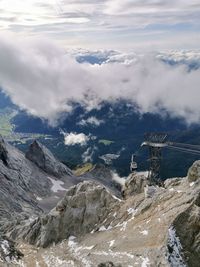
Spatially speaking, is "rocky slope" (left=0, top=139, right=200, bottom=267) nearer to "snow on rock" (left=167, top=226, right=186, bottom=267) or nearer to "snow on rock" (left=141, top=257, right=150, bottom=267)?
"snow on rock" (left=167, top=226, right=186, bottom=267)

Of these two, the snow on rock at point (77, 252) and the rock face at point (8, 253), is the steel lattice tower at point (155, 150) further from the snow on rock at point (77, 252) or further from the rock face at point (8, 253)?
the rock face at point (8, 253)

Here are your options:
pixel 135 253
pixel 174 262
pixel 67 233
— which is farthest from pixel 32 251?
pixel 174 262

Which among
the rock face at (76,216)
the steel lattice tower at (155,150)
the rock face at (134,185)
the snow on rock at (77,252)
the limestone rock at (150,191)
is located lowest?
the snow on rock at (77,252)

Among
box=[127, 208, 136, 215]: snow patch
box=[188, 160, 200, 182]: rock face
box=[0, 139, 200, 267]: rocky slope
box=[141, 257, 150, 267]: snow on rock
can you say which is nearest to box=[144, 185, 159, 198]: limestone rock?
box=[0, 139, 200, 267]: rocky slope

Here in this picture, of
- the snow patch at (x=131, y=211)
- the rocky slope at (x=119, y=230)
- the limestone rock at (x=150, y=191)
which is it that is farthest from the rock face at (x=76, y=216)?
the limestone rock at (x=150, y=191)

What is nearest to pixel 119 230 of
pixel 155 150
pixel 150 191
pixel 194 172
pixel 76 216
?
pixel 150 191

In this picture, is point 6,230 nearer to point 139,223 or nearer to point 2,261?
point 2,261

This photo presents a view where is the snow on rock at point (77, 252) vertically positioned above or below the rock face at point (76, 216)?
below
